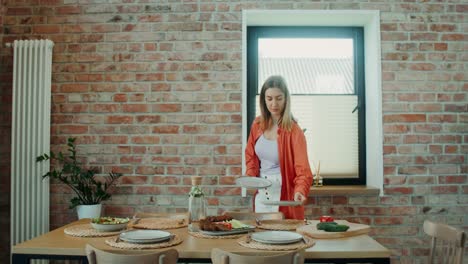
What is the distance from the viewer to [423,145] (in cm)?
365

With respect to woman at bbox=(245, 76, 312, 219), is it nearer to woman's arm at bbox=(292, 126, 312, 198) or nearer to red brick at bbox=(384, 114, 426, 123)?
woman's arm at bbox=(292, 126, 312, 198)

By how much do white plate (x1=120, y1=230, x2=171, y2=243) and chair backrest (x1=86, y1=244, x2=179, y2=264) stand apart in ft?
0.74

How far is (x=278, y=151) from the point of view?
9.96ft

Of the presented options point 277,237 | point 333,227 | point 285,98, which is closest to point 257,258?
point 277,237

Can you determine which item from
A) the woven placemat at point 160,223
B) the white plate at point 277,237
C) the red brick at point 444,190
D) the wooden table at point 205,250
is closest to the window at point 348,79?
the red brick at point 444,190

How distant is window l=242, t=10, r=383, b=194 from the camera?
3.67 meters

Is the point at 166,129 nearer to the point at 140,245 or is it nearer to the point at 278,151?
the point at 278,151

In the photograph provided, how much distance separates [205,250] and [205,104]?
1.92 meters

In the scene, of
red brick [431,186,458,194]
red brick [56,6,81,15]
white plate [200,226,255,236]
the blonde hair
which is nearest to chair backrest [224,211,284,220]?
white plate [200,226,255,236]

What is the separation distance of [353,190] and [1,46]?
302 centimetres

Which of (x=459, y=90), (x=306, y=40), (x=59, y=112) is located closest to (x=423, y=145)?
(x=459, y=90)

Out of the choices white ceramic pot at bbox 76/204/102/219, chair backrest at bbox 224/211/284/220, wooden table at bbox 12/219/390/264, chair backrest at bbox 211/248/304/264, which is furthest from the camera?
white ceramic pot at bbox 76/204/102/219

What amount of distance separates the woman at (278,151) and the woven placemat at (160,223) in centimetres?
66

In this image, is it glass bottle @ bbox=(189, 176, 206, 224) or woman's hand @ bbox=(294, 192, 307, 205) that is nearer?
glass bottle @ bbox=(189, 176, 206, 224)
